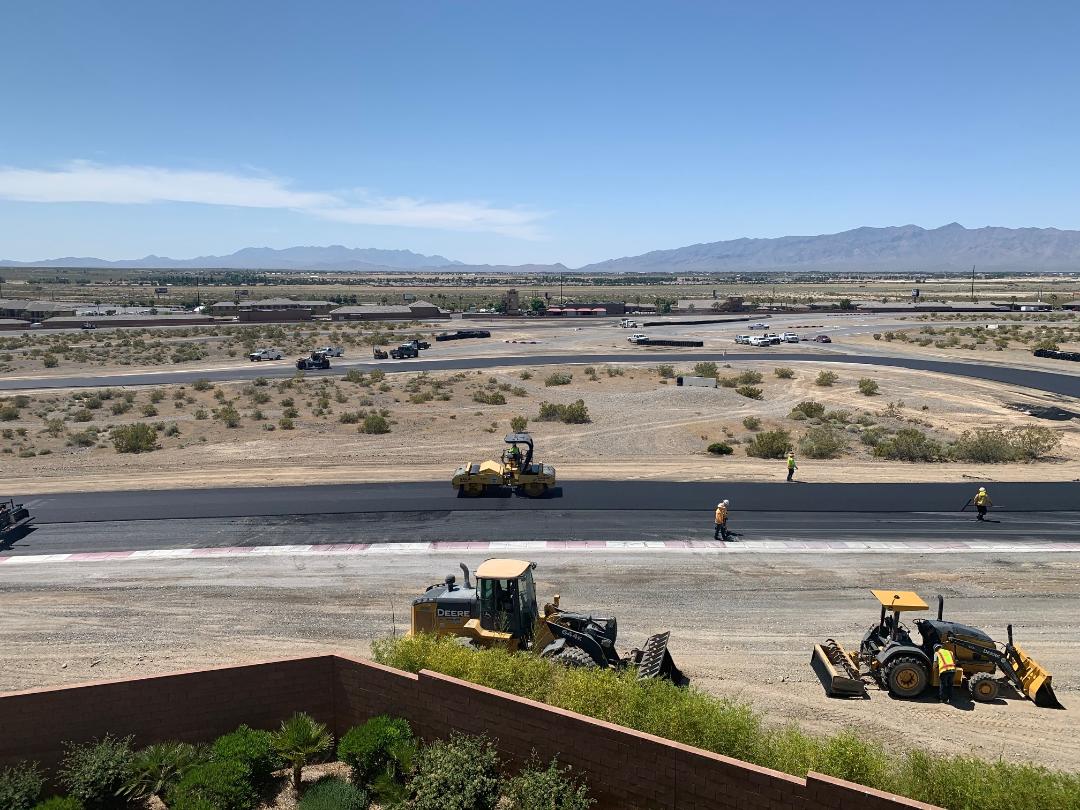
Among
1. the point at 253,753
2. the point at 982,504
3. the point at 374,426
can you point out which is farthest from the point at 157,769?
the point at 374,426

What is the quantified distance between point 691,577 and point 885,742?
26.3 feet

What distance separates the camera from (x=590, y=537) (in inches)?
946

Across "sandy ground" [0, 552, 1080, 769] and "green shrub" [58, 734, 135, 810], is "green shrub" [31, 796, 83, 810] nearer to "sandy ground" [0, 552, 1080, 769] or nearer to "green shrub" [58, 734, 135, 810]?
"green shrub" [58, 734, 135, 810]

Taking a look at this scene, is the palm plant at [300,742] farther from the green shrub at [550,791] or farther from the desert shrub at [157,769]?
the green shrub at [550,791]

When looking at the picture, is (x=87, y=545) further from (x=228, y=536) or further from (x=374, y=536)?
(x=374, y=536)

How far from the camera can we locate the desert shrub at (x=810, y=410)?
43.6 metres

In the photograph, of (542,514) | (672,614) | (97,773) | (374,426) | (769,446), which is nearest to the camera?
(97,773)

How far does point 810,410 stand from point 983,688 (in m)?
30.6

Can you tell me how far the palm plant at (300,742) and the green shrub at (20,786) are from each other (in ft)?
10.2

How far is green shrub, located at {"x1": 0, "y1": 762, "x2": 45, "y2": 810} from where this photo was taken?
A: 1034 cm

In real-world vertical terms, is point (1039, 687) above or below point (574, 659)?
below

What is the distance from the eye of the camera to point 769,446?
3575 centimetres

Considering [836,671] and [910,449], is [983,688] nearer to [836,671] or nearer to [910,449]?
[836,671]

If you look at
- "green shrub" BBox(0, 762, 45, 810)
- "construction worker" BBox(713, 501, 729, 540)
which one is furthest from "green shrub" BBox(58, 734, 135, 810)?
"construction worker" BBox(713, 501, 729, 540)
